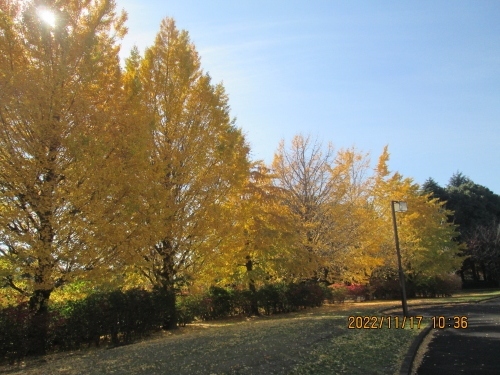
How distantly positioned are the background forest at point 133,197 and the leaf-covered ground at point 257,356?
207 cm

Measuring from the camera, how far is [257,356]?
6910 millimetres

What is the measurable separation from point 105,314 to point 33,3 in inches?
324

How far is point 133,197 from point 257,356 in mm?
5507

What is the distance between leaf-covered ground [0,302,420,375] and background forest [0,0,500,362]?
2069 millimetres

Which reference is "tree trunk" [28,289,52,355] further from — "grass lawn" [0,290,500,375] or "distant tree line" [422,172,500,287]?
"distant tree line" [422,172,500,287]

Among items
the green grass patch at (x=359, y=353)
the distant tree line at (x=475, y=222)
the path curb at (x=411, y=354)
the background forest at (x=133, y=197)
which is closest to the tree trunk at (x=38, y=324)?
the background forest at (x=133, y=197)

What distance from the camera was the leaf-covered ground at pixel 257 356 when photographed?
629cm

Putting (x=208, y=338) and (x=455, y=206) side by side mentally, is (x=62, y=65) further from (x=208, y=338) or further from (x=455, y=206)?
(x=455, y=206)

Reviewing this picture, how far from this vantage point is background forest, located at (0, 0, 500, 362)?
9281 mm

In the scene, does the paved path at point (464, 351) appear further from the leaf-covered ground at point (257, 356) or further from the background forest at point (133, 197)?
the background forest at point (133, 197)
